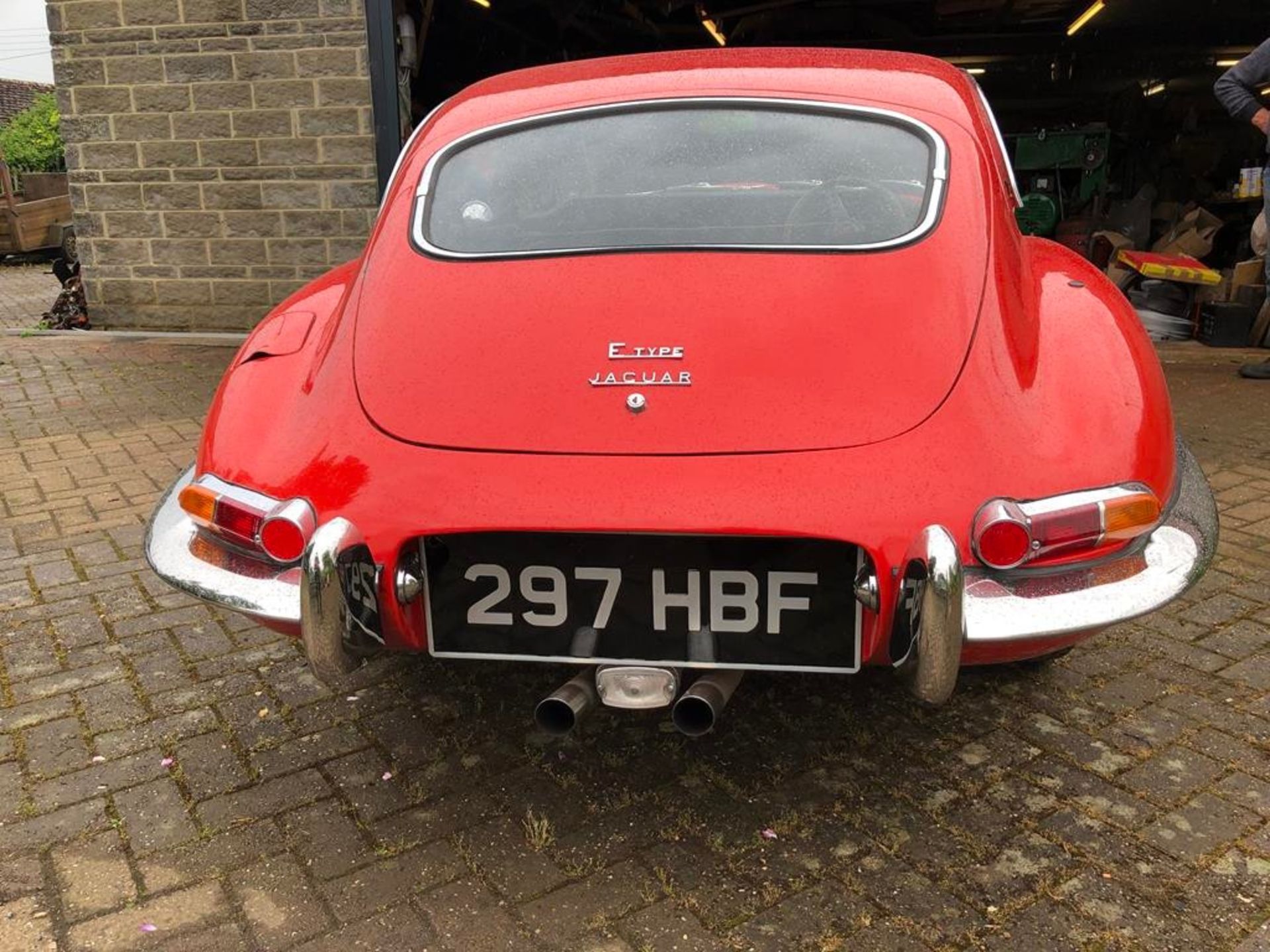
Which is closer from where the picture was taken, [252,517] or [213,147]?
[252,517]

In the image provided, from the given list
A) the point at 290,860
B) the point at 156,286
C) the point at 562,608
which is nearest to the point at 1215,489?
the point at 562,608

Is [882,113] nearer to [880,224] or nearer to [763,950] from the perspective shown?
[880,224]

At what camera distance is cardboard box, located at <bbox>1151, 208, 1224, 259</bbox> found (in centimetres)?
836

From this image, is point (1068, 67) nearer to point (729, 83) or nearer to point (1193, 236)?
point (1193, 236)

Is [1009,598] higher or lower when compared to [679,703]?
higher

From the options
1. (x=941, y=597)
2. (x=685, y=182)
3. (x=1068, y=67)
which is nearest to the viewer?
(x=941, y=597)

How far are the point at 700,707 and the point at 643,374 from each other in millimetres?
674

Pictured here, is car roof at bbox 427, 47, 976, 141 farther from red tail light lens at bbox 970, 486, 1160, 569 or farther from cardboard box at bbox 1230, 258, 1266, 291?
cardboard box at bbox 1230, 258, 1266, 291

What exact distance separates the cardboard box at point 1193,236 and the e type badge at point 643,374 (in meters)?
7.51

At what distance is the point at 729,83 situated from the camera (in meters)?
2.71

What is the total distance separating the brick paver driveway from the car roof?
60.9 inches

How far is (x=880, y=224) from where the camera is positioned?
2.39 metres

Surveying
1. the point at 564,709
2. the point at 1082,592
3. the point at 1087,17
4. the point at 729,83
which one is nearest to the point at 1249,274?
the point at 1087,17

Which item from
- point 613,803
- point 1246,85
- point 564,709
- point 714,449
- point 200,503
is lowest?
point 613,803
